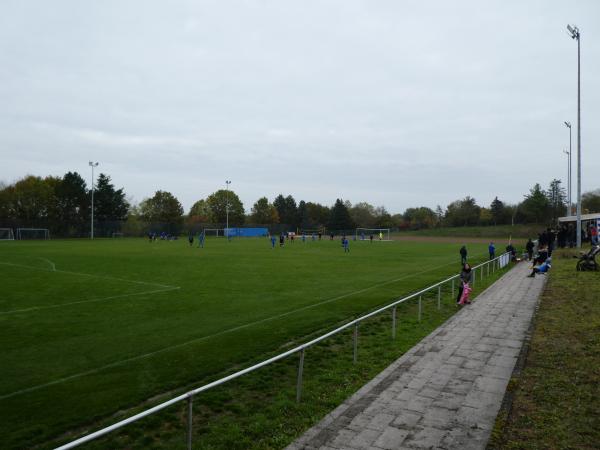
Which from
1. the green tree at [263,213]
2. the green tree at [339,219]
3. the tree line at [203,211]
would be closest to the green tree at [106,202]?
the tree line at [203,211]

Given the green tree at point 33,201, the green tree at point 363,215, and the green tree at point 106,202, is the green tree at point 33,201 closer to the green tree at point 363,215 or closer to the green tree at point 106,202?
the green tree at point 106,202

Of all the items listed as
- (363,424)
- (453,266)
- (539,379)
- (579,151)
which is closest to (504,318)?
(539,379)

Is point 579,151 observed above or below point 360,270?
above

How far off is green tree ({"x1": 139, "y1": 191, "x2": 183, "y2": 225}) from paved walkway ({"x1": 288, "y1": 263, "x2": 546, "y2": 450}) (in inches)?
3717

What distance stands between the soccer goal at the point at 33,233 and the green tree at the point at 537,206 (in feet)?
311

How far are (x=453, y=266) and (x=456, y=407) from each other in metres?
21.5

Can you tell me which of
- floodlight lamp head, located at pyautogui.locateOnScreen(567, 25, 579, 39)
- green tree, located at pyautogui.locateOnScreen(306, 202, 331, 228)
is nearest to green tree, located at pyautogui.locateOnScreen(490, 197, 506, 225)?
green tree, located at pyautogui.locateOnScreen(306, 202, 331, 228)

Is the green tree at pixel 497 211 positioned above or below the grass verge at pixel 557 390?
above

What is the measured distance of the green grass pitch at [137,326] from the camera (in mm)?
6523

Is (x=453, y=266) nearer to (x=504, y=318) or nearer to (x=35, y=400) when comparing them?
(x=504, y=318)

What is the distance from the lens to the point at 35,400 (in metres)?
6.42

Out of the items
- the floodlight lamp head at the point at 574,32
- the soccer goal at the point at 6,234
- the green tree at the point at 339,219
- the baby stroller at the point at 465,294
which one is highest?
the floodlight lamp head at the point at 574,32

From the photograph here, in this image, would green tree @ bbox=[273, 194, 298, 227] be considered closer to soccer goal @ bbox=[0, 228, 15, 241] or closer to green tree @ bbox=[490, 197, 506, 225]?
green tree @ bbox=[490, 197, 506, 225]

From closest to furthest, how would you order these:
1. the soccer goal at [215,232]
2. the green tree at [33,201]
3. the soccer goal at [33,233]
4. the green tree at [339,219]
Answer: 1. the soccer goal at [33,233]
2. the green tree at [33,201]
3. the soccer goal at [215,232]
4. the green tree at [339,219]
